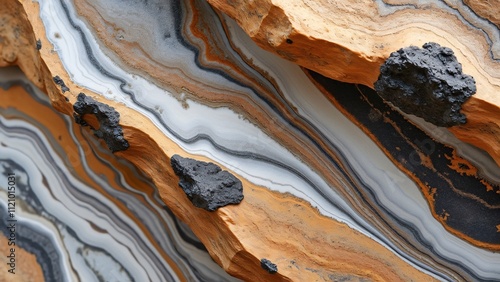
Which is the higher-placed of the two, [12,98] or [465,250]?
[465,250]

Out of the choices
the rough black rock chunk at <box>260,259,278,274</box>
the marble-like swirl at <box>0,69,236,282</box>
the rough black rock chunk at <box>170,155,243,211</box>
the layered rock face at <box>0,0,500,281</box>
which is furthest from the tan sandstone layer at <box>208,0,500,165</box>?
the marble-like swirl at <box>0,69,236,282</box>

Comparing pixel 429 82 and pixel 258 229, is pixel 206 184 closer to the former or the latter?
pixel 258 229

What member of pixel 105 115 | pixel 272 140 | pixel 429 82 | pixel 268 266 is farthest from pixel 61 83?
pixel 429 82

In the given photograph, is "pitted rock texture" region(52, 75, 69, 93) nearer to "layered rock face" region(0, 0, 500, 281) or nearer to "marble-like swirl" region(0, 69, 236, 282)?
"layered rock face" region(0, 0, 500, 281)

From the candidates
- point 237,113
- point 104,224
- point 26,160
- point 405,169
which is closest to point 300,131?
point 237,113

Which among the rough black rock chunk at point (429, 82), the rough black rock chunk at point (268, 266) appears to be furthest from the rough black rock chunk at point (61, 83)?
the rough black rock chunk at point (429, 82)

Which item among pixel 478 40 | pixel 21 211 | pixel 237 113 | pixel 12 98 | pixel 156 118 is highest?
pixel 478 40

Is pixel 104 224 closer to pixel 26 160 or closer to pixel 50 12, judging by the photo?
pixel 26 160
